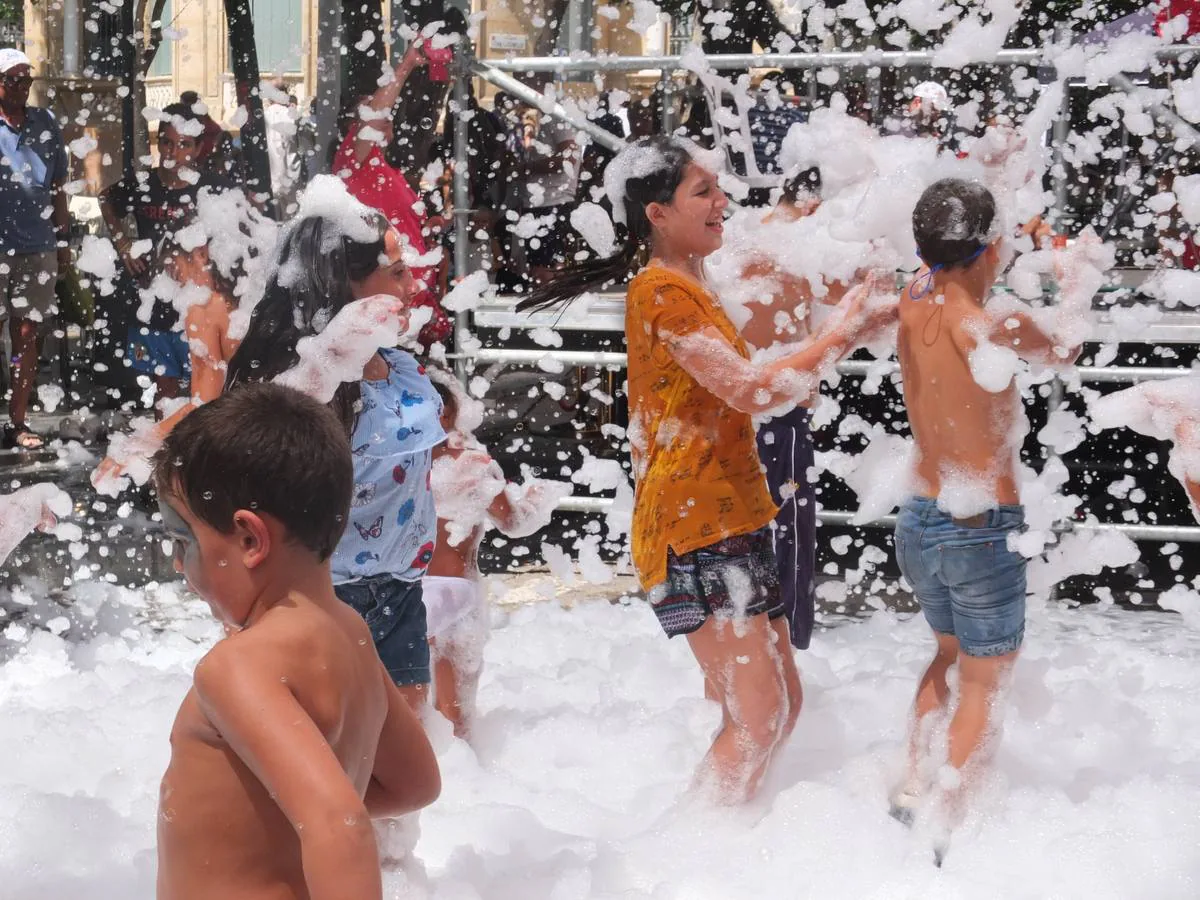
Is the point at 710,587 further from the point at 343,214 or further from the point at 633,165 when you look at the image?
the point at 343,214

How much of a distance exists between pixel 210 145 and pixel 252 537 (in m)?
6.37

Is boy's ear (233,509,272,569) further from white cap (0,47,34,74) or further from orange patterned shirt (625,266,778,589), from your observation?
white cap (0,47,34,74)

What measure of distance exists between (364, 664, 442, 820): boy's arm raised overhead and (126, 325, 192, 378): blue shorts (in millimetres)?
6213

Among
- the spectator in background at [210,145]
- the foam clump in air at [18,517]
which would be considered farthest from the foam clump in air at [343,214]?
the spectator in background at [210,145]

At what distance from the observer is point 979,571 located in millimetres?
3322

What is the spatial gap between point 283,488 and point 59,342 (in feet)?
31.4

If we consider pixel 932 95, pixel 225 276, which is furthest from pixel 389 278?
pixel 932 95

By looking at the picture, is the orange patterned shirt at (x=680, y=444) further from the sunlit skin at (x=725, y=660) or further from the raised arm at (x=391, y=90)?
the raised arm at (x=391, y=90)

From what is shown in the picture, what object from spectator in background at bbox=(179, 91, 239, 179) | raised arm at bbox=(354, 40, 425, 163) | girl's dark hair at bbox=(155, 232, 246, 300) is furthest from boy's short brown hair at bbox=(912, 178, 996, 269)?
spectator in background at bbox=(179, 91, 239, 179)

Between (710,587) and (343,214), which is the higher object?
(343,214)

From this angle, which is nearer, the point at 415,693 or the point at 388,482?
the point at 388,482

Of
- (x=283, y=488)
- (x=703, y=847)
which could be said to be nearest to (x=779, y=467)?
(x=703, y=847)

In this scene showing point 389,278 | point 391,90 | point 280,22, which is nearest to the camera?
point 389,278

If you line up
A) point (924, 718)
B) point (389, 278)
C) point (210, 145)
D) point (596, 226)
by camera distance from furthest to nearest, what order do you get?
point (210, 145) → point (596, 226) → point (924, 718) → point (389, 278)
